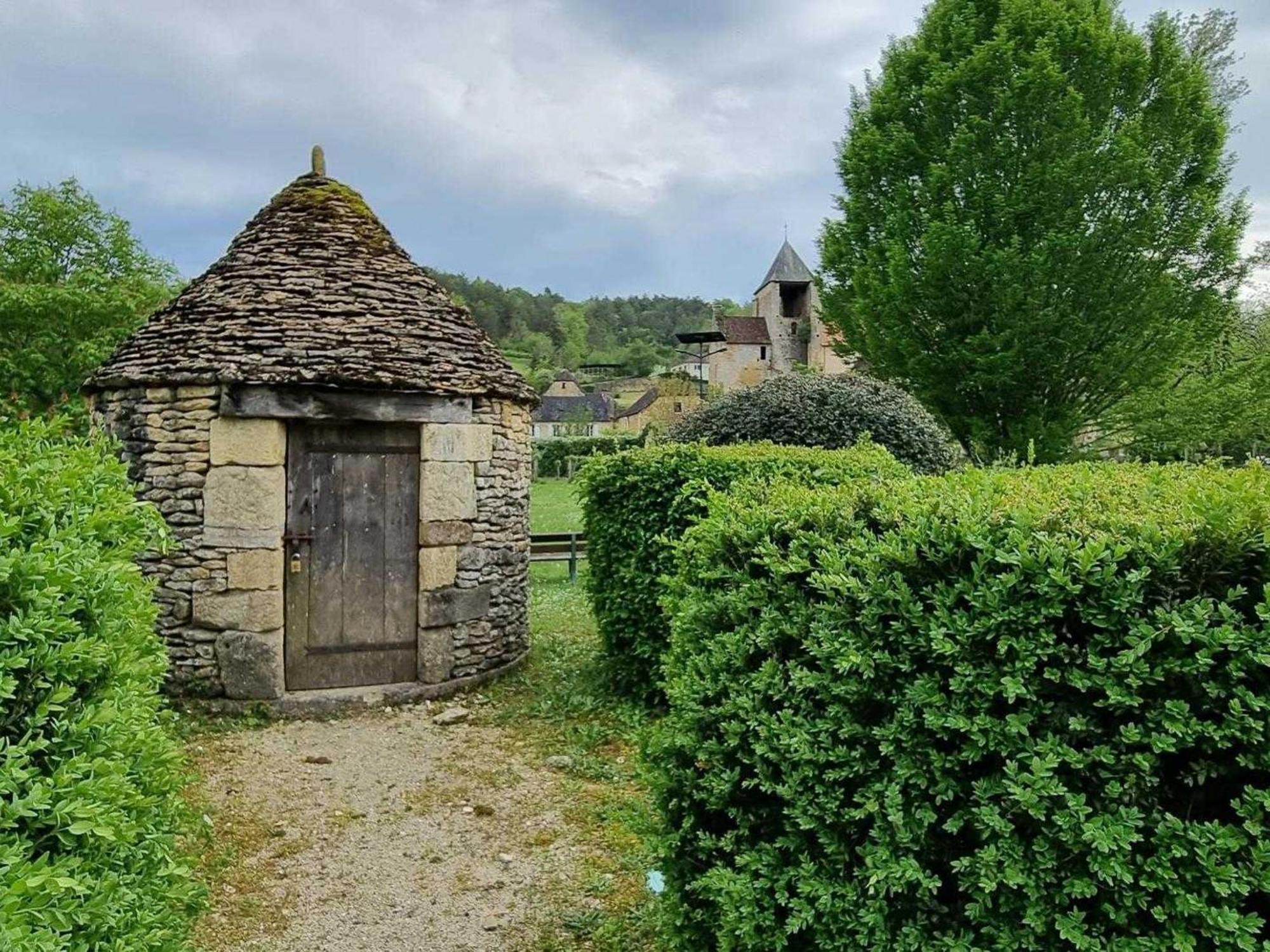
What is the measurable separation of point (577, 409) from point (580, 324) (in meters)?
27.9

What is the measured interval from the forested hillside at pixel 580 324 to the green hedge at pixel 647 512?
57.3 m

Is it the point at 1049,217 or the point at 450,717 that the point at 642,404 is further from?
the point at 450,717

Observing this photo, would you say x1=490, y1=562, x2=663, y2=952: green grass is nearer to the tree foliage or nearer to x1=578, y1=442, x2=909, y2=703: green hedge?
x1=578, y1=442, x2=909, y2=703: green hedge

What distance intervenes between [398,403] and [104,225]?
16.1m

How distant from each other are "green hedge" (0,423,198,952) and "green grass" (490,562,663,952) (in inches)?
66.9

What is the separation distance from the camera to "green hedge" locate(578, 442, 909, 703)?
250 inches

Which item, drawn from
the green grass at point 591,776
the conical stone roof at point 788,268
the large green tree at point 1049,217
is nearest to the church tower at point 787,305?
the conical stone roof at point 788,268

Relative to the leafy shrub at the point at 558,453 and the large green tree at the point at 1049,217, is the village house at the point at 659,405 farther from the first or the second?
the large green tree at the point at 1049,217

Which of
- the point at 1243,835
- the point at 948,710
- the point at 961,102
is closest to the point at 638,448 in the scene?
the point at 948,710

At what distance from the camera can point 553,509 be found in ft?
84.3

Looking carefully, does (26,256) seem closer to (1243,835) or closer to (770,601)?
(770,601)

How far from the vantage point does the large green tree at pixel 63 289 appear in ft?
51.5

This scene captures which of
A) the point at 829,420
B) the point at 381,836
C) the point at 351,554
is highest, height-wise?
the point at 829,420

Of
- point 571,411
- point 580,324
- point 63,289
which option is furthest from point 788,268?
point 580,324
